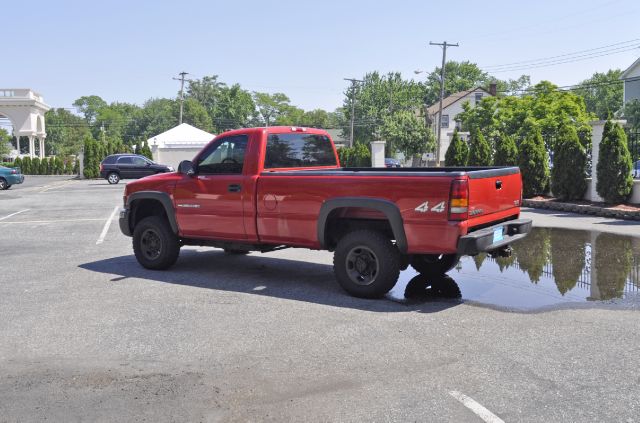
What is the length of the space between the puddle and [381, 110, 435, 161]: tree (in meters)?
54.2

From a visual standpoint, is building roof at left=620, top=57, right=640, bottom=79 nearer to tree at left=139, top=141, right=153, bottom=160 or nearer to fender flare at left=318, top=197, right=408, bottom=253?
tree at left=139, top=141, right=153, bottom=160

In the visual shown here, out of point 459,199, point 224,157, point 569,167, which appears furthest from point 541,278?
point 569,167

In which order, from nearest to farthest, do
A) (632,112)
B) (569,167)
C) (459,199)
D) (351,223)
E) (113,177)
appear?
1. (459,199)
2. (351,223)
3. (569,167)
4. (113,177)
5. (632,112)

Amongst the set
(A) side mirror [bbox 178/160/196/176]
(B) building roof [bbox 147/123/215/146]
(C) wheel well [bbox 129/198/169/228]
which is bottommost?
(C) wheel well [bbox 129/198/169/228]

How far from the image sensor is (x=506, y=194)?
7.32 metres

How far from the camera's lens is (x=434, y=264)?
326 inches

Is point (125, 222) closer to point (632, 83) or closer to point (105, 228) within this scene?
point (105, 228)

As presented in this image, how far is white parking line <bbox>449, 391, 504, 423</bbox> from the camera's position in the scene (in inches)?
149

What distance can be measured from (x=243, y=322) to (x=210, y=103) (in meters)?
142

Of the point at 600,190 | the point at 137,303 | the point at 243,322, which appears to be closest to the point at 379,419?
the point at 243,322

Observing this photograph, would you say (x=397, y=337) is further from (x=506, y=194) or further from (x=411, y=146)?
(x=411, y=146)

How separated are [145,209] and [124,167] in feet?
96.9

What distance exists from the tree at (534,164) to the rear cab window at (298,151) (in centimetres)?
1173

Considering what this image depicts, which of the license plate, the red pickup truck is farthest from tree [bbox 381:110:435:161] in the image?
the license plate
